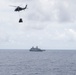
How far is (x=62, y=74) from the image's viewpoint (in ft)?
433

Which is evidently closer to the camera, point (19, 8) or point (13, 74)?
point (19, 8)

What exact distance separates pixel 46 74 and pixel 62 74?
8801mm

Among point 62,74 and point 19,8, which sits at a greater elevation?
point 19,8

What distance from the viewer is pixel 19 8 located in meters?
38.0

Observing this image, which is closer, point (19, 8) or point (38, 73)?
point (19, 8)

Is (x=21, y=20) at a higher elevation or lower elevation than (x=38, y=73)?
higher

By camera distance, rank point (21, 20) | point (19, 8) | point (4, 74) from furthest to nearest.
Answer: point (4, 74), point (19, 8), point (21, 20)

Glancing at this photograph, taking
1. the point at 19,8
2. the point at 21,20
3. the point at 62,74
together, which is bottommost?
the point at 62,74

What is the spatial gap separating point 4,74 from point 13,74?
14.9 ft

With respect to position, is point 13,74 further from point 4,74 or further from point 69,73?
point 69,73

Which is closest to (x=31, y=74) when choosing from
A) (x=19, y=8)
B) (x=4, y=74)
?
(x=4, y=74)

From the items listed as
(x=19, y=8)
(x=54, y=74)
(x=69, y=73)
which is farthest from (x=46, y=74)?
(x=19, y=8)

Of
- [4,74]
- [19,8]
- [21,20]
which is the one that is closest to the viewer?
[21,20]

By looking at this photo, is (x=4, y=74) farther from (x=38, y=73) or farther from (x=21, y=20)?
(x=21, y=20)
